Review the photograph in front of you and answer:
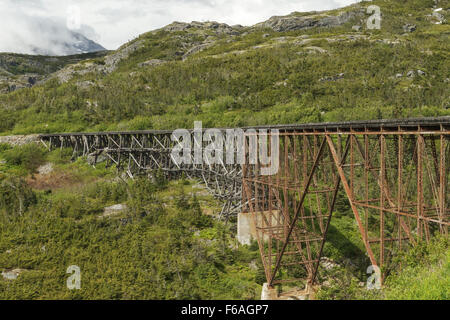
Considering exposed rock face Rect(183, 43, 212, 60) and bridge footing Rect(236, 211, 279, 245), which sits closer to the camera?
bridge footing Rect(236, 211, 279, 245)

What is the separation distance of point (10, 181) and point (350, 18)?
448 ft

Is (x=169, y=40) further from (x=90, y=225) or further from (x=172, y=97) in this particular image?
(x=90, y=225)

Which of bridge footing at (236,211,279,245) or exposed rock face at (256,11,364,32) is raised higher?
exposed rock face at (256,11,364,32)

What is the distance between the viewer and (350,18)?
465 ft

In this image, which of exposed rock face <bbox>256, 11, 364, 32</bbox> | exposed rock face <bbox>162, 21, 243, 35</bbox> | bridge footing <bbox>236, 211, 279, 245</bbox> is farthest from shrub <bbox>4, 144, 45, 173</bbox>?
exposed rock face <bbox>162, 21, 243, 35</bbox>

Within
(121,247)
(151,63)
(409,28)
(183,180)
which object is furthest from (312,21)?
(121,247)

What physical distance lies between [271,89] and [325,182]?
56.5m

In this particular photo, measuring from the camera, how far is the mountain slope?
205 ft

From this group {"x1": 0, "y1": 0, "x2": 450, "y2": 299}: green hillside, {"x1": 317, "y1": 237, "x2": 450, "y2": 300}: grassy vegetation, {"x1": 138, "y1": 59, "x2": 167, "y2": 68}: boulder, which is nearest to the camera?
{"x1": 317, "y1": 237, "x2": 450, "y2": 300}: grassy vegetation

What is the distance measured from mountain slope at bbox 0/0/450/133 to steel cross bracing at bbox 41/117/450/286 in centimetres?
1579

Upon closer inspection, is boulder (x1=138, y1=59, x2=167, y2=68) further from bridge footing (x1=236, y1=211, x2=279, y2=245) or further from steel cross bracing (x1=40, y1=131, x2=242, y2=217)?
bridge footing (x1=236, y1=211, x2=279, y2=245)

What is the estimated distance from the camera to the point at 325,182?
21.5 m

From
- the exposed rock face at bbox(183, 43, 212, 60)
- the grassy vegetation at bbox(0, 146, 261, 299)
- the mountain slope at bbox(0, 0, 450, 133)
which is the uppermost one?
the exposed rock face at bbox(183, 43, 212, 60)
